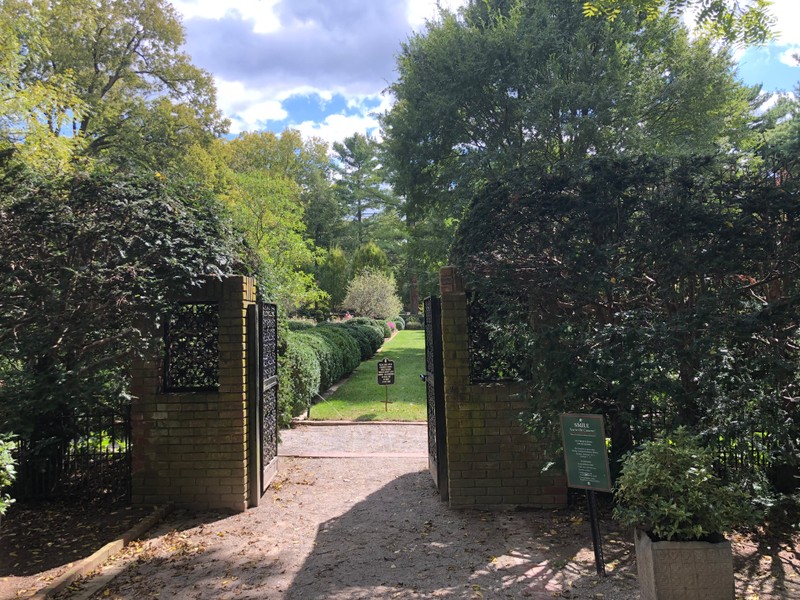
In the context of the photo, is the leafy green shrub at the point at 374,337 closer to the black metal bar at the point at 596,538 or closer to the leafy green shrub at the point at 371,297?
the leafy green shrub at the point at 371,297

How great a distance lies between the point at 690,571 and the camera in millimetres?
2949

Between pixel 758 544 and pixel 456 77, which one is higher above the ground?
pixel 456 77

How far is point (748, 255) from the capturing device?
12.3ft

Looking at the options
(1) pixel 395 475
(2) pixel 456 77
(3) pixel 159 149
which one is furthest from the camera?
(3) pixel 159 149

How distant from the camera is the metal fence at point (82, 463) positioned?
5.11 metres

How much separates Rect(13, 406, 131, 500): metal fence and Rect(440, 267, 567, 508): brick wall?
337 centimetres

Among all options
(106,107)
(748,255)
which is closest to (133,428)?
(748,255)

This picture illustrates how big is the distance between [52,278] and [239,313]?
1638mm

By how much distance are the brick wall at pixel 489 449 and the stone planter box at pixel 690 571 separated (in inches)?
77.2

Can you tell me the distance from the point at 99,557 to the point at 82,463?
1.62 meters

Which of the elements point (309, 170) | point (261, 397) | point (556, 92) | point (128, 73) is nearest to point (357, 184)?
point (309, 170)

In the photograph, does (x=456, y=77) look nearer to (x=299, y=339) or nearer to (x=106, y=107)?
(x=299, y=339)

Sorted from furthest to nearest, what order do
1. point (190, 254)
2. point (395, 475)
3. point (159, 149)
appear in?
1. point (159, 149)
2. point (395, 475)
3. point (190, 254)

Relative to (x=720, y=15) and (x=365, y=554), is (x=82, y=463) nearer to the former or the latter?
(x=365, y=554)
